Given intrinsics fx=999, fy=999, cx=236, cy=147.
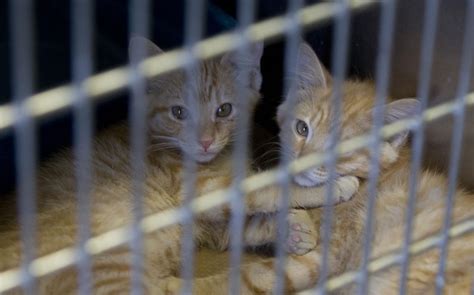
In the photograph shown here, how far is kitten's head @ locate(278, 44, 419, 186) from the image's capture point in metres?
1.92

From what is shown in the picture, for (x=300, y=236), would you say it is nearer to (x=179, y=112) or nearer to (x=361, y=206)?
(x=361, y=206)

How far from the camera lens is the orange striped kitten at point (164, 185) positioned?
5.69ft

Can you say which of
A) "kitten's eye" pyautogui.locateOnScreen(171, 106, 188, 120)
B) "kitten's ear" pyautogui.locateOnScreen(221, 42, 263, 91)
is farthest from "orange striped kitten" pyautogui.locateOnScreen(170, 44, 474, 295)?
"kitten's eye" pyautogui.locateOnScreen(171, 106, 188, 120)

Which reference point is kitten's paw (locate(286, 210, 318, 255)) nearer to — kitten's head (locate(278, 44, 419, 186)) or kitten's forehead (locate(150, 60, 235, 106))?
kitten's head (locate(278, 44, 419, 186))

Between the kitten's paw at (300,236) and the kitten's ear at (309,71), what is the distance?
28 centimetres

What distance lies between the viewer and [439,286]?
5.08 feet

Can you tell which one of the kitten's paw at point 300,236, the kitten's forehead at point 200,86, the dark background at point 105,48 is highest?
the dark background at point 105,48

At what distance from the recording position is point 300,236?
1.95 metres

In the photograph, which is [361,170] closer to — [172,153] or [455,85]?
[455,85]

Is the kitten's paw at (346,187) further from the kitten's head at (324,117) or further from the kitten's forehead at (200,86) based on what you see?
the kitten's forehead at (200,86)

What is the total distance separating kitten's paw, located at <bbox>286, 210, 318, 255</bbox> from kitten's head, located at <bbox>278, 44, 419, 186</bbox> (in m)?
0.08

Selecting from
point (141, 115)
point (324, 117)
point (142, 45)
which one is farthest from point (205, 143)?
point (141, 115)

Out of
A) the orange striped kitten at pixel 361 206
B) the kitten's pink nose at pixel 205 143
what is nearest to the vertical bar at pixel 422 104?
the orange striped kitten at pixel 361 206

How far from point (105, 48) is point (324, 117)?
1.94ft
